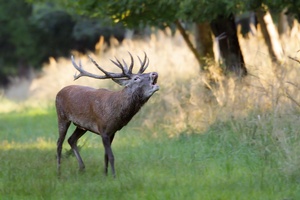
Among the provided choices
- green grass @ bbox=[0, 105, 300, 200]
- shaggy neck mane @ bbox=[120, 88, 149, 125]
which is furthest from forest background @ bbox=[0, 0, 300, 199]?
shaggy neck mane @ bbox=[120, 88, 149, 125]

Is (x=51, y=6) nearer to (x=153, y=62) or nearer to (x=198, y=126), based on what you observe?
(x=153, y=62)

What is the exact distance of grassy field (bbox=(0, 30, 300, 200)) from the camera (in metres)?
9.84

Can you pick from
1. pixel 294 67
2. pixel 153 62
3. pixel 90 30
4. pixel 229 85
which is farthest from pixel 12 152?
pixel 90 30

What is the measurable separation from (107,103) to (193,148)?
2.55 meters

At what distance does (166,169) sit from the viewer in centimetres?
1134

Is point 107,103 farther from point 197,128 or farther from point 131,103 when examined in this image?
point 197,128

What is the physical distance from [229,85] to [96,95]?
12.6ft

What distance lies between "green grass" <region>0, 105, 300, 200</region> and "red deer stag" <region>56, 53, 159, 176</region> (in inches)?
23.9

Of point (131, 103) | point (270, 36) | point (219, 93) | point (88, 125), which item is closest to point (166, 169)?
point (131, 103)

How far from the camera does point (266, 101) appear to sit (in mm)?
13445

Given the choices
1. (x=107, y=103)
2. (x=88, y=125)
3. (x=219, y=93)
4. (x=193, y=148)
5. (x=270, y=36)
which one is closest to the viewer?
(x=107, y=103)

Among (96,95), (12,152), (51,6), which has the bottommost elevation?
(12,152)

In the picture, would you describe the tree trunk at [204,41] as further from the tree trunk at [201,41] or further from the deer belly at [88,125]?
the deer belly at [88,125]

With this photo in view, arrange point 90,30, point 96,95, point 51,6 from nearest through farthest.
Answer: point 96,95 → point 90,30 → point 51,6
